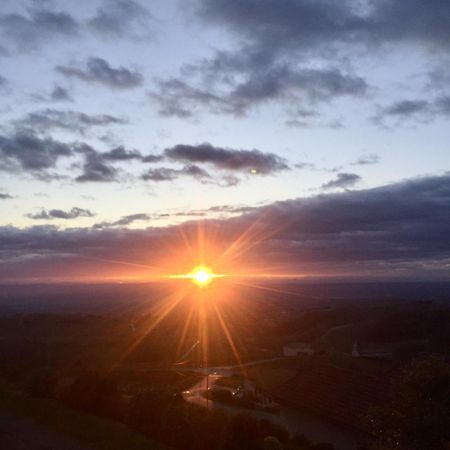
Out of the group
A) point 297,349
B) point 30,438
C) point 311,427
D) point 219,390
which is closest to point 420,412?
point 30,438

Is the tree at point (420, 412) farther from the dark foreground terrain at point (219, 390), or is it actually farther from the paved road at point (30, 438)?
the paved road at point (30, 438)

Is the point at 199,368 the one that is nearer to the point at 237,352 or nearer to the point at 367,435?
the point at 237,352

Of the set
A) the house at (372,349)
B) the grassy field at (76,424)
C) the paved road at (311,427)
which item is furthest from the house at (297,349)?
the grassy field at (76,424)

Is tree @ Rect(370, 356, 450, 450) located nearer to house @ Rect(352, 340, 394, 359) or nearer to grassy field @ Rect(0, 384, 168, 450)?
grassy field @ Rect(0, 384, 168, 450)

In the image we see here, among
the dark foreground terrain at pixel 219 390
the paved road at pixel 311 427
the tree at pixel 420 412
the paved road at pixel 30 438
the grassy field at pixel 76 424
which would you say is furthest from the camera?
the paved road at pixel 311 427

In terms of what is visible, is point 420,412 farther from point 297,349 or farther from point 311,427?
point 297,349

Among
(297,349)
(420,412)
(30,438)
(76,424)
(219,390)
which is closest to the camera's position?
(420,412)

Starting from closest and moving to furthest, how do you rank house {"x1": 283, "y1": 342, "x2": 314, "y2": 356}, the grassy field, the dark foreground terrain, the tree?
the tree → the dark foreground terrain → the grassy field → house {"x1": 283, "y1": 342, "x2": 314, "y2": 356}

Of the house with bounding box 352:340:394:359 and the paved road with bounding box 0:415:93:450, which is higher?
the paved road with bounding box 0:415:93:450

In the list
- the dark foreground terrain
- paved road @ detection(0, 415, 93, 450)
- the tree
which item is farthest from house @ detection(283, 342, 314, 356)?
the tree
